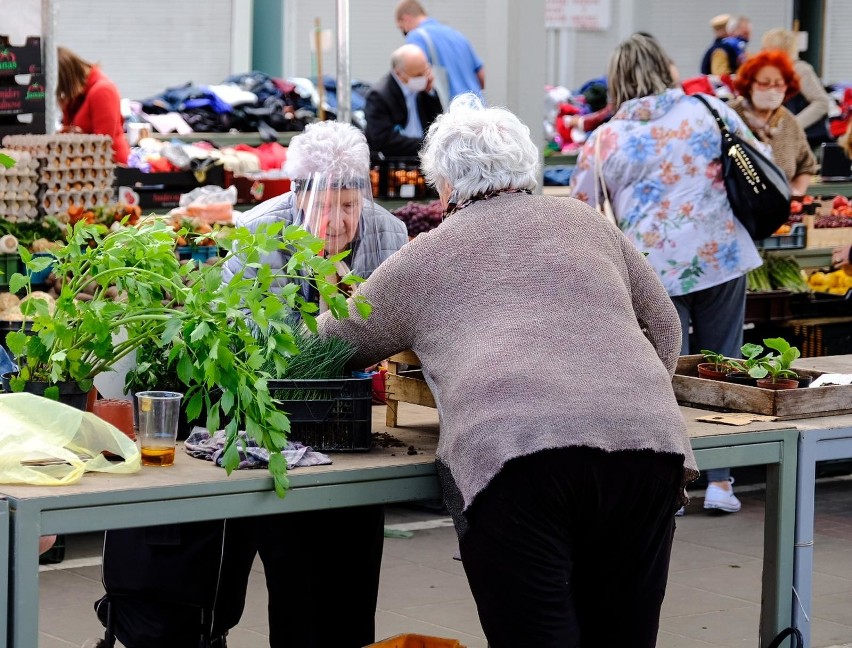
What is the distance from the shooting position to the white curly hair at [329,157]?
4.02 meters

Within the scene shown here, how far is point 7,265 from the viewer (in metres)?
5.74

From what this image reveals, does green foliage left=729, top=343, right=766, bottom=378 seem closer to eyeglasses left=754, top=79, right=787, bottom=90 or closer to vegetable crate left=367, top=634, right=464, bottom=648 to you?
vegetable crate left=367, top=634, right=464, bottom=648

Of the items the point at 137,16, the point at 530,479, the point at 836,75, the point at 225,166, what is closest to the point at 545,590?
the point at 530,479

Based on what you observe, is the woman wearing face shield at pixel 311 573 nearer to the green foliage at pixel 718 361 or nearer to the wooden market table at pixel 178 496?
the wooden market table at pixel 178 496

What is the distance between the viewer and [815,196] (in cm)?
830

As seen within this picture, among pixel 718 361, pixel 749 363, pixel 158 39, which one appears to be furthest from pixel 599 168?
pixel 158 39

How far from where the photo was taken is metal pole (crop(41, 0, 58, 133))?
21.5 ft

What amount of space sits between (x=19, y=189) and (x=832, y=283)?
4.32 meters

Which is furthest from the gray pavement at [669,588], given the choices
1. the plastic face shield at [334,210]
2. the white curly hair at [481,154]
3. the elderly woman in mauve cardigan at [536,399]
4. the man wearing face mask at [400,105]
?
the man wearing face mask at [400,105]

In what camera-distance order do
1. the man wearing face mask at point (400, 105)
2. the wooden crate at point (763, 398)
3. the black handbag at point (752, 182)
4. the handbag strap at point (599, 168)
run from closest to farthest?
1. the wooden crate at point (763, 398)
2. the black handbag at point (752, 182)
3. the handbag strap at point (599, 168)
4. the man wearing face mask at point (400, 105)

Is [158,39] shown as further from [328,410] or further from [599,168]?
[328,410]

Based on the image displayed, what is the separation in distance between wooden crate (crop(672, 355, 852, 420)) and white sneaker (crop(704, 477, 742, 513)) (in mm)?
2317

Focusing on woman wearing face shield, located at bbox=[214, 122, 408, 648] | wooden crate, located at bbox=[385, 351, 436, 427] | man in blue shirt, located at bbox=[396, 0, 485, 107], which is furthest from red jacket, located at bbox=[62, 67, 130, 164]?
wooden crate, located at bbox=[385, 351, 436, 427]

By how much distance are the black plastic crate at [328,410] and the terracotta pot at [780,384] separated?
1152 millimetres
